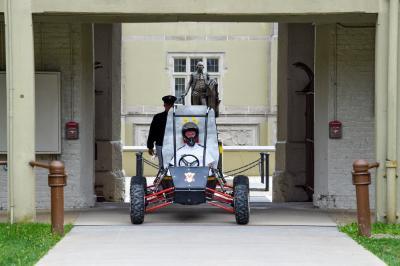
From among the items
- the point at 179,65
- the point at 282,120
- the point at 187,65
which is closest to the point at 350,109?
the point at 282,120

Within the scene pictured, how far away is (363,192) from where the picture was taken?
11.1m

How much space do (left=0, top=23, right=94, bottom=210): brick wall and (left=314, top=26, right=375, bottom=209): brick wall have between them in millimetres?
3906

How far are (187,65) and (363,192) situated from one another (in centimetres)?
2516

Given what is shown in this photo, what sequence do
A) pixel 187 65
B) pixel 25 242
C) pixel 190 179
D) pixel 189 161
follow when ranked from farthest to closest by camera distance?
1. pixel 187 65
2. pixel 189 161
3. pixel 190 179
4. pixel 25 242

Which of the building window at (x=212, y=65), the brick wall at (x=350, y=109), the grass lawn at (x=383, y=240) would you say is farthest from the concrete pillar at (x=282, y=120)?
the building window at (x=212, y=65)

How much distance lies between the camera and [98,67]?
18.0 meters

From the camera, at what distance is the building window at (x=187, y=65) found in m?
35.9

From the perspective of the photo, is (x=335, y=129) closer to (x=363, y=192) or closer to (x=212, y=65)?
(x=363, y=192)

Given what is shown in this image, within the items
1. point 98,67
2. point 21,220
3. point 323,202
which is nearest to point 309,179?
point 323,202

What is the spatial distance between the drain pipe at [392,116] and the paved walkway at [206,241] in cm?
85

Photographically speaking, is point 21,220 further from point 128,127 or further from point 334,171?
point 128,127

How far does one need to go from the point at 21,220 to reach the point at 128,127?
76.7 feet

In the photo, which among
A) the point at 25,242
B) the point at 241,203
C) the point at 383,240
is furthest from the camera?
the point at 241,203

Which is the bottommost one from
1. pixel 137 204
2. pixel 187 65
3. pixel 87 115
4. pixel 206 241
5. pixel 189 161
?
pixel 206 241
